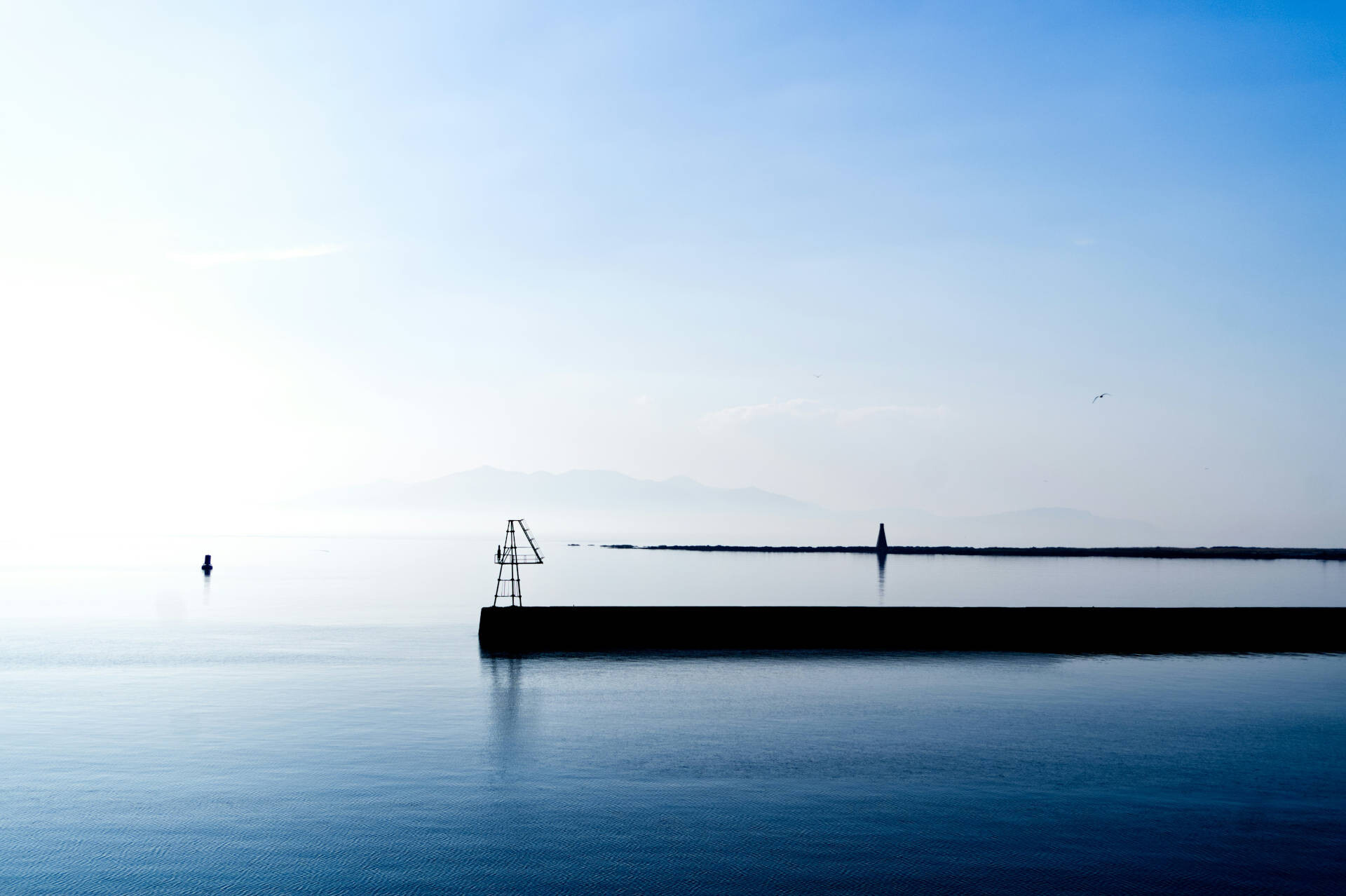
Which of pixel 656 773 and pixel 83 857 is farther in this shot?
pixel 656 773

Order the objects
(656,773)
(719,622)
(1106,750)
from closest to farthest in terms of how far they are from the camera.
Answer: (656,773) < (1106,750) < (719,622)

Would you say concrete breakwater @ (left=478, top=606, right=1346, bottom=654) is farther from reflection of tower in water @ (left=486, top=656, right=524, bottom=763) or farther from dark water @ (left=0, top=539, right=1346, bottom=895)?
reflection of tower in water @ (left=486, top=656, right=524, bottom=763)

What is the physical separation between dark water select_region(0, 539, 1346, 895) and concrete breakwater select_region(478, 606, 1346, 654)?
2.80 m

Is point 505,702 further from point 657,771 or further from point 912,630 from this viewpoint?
point 912,630

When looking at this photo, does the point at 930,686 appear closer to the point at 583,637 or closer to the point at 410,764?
the point at 583,637

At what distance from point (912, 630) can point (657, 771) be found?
2834 centimetres

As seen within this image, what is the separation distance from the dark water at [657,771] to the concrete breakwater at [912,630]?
2796 mm

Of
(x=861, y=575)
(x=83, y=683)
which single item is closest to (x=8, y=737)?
(x=83, y=683)

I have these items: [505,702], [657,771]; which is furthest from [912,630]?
[657,771]

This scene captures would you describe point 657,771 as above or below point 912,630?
below

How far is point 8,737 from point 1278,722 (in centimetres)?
3505

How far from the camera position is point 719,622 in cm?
4706

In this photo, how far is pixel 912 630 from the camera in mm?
47719

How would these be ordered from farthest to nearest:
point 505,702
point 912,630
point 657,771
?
point 912,630, point 505,702, point 657,771
